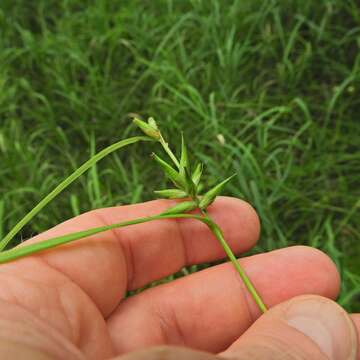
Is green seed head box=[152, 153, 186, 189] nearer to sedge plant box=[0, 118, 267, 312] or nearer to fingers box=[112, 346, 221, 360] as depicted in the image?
sedge plant box=[0, 118, 267, 312]

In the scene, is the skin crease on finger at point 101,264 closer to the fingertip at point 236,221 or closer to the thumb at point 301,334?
the fingertip at point 236,221

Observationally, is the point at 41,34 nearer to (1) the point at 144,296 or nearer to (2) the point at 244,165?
(2) the point at 244,165

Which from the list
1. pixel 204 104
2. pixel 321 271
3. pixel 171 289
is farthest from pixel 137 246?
pixel 204 104

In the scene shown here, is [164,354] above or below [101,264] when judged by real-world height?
above

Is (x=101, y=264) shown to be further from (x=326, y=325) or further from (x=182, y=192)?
(x=326, y=325)

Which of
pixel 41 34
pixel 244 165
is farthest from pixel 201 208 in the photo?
pixel 41 34

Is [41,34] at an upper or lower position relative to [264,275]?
upper

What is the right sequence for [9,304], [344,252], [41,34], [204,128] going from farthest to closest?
[41,34]
[204,128]
[344,252]
[9,304]
